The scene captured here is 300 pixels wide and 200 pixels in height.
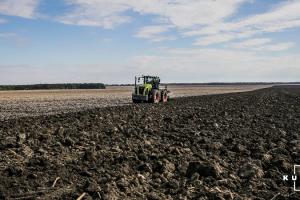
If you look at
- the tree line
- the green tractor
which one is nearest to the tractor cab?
the green tractor

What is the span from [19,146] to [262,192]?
5.55 metres

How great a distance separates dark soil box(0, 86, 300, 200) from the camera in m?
7.89

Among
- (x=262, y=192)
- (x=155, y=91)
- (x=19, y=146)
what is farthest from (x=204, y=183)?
(x=155, y=91)

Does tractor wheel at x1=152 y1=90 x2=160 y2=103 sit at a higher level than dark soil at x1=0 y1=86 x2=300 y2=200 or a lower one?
higher

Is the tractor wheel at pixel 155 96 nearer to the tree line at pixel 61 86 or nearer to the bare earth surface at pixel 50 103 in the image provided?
the bare earth surface at pixel 50 103

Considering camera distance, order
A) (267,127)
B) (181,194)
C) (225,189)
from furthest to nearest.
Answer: (267,127)
(225,189)
(181,194)

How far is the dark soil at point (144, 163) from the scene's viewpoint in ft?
25.9

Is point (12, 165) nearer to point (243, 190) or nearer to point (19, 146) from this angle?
point (19, 146)

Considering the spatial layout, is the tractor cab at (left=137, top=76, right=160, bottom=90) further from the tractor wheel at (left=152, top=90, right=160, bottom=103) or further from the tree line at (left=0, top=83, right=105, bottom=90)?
the tree line at (left=0, top=83, right=105, bottom=90)

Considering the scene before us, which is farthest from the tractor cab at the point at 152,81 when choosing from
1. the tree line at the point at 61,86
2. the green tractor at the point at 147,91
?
the tree line at the point at 61,86

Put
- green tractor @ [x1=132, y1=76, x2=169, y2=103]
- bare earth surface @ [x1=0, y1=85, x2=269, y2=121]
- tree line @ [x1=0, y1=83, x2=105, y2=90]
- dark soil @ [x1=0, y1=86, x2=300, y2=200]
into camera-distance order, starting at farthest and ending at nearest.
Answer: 1. tree line @ [x1=0, y1=83, x2=105, y2=90]
2. green tractor @ [x1=132, y1=76, x2=169, y2=103]
3. bare earth surface @ [x1=0, y1=85, x2=269, y2=121]
4. dark soil @ [x1=0, y1=86, x2=300, y2=200]

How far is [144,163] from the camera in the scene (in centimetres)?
962

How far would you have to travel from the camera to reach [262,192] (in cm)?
838

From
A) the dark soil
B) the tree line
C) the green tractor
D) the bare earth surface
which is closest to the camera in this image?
the dark soil
